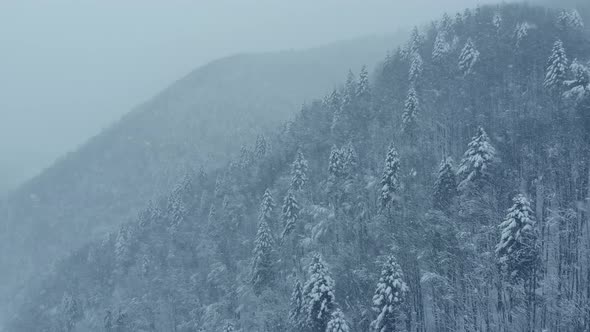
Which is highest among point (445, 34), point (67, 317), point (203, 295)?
point (445, 34)

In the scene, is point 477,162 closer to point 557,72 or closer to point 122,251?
point 557,72

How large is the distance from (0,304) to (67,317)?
6076 centimetres

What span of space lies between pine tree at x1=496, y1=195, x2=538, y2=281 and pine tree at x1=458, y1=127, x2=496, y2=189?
28.4ft

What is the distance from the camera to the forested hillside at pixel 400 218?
34281mm

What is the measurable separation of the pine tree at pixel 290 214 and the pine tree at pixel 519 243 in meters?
30.3

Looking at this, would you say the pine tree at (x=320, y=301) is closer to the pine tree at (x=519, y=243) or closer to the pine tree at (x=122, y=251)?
the pine tree at (x=519, y=243)

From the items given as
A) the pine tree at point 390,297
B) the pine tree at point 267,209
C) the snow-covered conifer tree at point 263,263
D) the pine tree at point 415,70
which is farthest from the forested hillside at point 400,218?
the pine tree at point 267,209

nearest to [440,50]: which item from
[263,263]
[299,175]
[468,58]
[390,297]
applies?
[468,58]

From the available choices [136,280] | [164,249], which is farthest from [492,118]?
[136,280]

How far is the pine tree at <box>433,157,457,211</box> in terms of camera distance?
134 ft

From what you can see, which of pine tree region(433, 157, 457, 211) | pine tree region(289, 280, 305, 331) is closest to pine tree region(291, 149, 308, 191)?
pine tree region(289, 280, 305, 331)

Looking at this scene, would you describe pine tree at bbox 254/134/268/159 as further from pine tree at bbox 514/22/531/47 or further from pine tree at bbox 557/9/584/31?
pine tree at bbox 557/9/584/31

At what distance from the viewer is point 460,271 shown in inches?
1383

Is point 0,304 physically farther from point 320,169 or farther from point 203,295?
point 320,169
